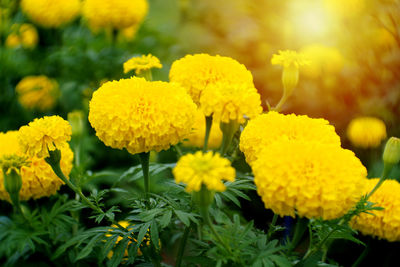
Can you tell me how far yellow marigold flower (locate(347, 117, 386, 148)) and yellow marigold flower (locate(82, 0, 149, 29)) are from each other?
1.23 metres

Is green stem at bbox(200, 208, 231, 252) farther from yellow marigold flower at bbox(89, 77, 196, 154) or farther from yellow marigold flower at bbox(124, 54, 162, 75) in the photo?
yellow marigold flower at bbox(124, 54, 162, 75)

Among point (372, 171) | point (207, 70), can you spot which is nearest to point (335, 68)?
point (372, 171)

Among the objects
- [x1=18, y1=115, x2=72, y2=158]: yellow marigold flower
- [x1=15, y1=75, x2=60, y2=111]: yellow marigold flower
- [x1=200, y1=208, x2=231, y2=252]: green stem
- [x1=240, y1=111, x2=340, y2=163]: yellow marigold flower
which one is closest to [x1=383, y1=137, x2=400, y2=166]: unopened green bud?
[x1=240, y1=111, x2=340, y2=163]: yellow marigold flower

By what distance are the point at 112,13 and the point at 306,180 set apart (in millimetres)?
1756

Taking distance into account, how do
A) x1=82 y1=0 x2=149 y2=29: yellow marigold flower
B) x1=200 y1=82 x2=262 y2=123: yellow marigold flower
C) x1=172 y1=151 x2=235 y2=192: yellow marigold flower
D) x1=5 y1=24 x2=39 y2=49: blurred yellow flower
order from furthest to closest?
x1=5 y1=24 x2=39 y2=49: blurred yellow flower, x1=82 y1=0 x2=149 y2=29: yellow marigold flower, x1=200 y1=82 x2=262 y2=123: yellow marigold flower, x1=172 y1=151 x2=235 y2=192: yellow marigold flower

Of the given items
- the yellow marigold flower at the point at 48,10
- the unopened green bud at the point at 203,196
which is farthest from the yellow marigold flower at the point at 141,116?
the yellow marigold flower at the point at 48,10

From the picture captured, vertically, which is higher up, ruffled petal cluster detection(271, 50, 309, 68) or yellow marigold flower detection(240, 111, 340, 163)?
ruffled petal cluster detection(271, 50, 309, 68)

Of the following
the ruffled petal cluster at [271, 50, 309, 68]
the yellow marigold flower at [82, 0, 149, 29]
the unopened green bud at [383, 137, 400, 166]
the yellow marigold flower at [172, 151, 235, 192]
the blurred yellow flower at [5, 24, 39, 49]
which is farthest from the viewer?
the blurred yellow flower at [5, 24, 39, 49]

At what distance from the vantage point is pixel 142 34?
10.4 feet

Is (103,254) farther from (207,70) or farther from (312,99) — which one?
(312,99)

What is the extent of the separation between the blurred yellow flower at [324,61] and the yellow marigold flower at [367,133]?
0.40m

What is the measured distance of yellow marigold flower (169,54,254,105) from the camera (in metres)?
1.08

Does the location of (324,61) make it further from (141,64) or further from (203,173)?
(203,173)

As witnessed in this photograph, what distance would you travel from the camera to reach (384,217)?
1.19m
